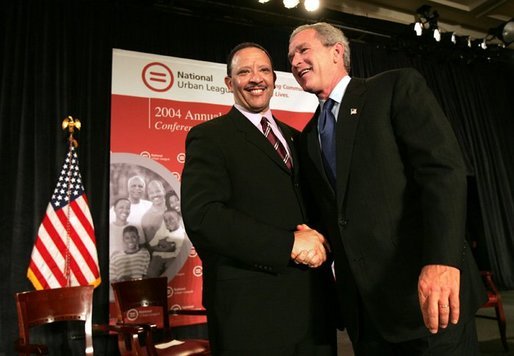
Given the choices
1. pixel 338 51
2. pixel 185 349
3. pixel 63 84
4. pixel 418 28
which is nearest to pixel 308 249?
pixel 338 51

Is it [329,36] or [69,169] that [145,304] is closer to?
[69,169]

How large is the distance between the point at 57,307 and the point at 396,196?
2738 millimetres

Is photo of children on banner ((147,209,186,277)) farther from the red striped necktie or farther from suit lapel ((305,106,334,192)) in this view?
suit lapel ((305,106,334,192))

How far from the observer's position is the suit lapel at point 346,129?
1256 millimetres

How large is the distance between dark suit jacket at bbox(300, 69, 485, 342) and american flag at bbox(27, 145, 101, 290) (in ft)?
Result: 9.82

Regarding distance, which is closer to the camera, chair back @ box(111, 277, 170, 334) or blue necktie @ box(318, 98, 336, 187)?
blue necktie @ box(318, 98, 336, 187)

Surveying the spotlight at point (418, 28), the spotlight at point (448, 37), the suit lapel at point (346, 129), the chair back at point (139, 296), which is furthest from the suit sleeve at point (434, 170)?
the spotlight at point (448, 37)

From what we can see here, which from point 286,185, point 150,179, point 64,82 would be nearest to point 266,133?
point 286,185

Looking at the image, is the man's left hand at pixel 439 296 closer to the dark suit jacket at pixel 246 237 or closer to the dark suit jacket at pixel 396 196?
the dark suit jacket at pixel 396 196

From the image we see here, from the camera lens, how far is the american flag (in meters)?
3.57

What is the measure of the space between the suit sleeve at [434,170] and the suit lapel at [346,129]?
13 cm

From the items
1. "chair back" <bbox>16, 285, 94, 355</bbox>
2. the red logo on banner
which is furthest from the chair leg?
the red logo on banner

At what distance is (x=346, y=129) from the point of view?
1.29m

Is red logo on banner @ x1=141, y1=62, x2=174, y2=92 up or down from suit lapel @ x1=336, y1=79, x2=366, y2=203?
up
